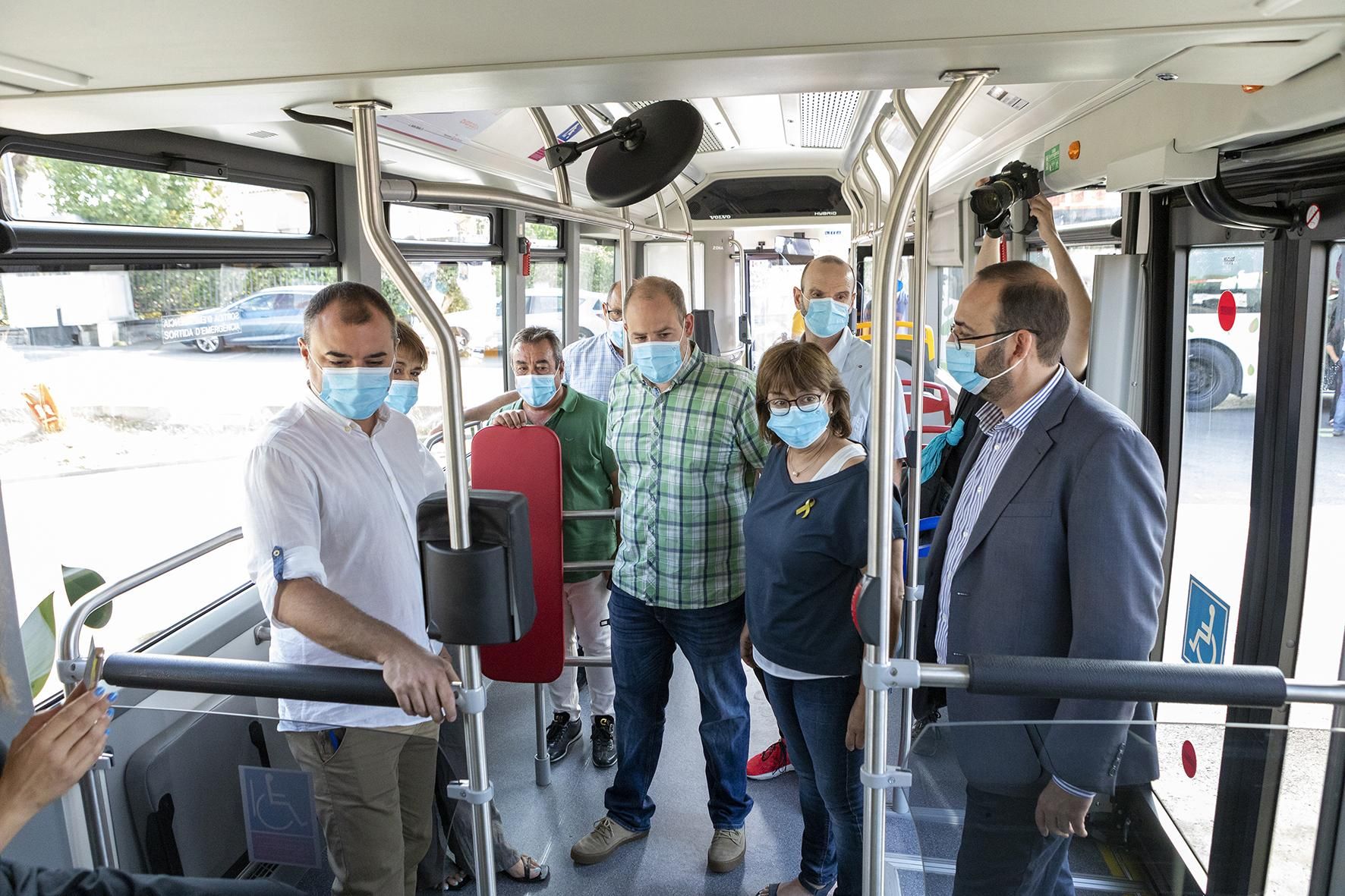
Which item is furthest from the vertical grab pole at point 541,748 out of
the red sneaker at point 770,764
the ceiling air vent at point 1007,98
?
the ceiling air vent at point 1007,98

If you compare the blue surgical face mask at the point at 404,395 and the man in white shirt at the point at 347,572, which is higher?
the blue surgical face mask at the point at 404,395

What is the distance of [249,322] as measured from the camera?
3219 mm

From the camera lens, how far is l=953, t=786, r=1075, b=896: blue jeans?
5.39ft

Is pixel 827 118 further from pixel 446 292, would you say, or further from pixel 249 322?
pixel 249 322

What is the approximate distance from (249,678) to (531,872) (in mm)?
1646

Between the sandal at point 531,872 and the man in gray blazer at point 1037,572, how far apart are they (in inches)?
60.0

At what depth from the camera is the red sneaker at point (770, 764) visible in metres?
3.53

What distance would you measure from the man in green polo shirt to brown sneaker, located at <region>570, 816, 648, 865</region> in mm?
485

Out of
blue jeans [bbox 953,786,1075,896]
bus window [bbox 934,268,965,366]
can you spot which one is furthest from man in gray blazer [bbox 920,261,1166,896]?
bus window [bbox 934,268,965,366]

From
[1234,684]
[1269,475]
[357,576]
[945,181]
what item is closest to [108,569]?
[357,576]

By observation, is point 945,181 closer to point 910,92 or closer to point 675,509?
point 910,92

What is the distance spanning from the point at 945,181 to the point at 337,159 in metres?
3.43

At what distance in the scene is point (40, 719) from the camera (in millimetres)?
1455

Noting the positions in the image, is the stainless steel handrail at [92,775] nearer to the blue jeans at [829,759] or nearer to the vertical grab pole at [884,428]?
the vertical grab pole at [884,428]
